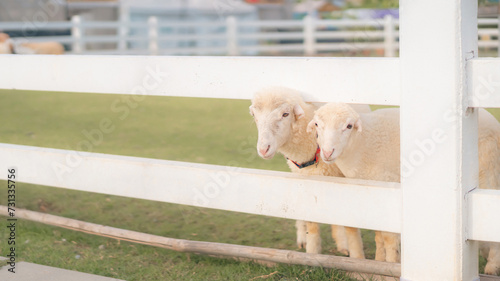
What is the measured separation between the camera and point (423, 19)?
224 cm

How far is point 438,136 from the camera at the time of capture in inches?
89.4

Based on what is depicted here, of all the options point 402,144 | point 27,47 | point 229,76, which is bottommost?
point 402,144

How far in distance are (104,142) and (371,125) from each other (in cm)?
430

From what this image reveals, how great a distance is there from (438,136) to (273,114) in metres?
0.76

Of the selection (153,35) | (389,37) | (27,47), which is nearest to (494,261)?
(27,47)

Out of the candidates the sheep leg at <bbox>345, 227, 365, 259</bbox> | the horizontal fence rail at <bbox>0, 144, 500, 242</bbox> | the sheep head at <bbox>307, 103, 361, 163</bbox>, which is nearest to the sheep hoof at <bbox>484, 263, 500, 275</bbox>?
the sheep leg at <bbox>345, 227, 365, 259</bbox>

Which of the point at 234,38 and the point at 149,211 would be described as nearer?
the point at 149,211

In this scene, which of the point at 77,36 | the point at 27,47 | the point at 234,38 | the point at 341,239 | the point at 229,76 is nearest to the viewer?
the point at 229,76

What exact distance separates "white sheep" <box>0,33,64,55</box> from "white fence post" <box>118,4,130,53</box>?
7.22ft

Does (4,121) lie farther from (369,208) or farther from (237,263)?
(369,208)

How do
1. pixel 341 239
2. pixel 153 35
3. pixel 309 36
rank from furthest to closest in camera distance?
pixel 309 36
pixel 153 35
pixel 341 239

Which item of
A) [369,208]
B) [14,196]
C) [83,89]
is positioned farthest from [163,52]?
[369,208]

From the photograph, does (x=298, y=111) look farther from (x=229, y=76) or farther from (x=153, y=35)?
(x=153, y=35)

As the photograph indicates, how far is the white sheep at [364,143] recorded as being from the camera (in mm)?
2674
